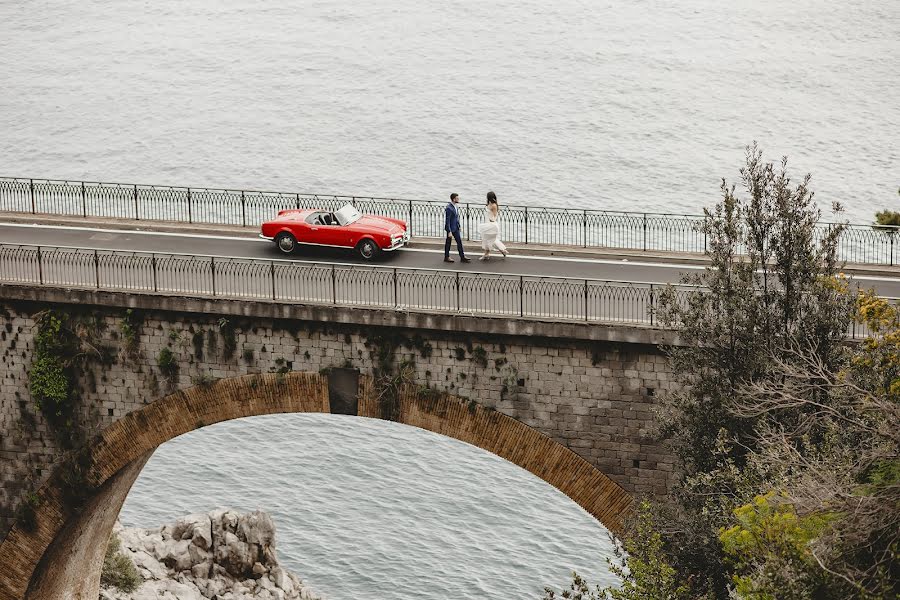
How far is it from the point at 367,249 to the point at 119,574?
1237cm

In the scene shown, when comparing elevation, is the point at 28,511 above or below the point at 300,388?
below

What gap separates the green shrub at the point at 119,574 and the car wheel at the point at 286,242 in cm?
1053

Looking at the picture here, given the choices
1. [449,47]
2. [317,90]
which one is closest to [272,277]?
[317,90]

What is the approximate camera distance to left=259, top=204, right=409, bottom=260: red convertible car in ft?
98.4

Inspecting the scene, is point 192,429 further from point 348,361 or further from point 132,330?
point 348,361

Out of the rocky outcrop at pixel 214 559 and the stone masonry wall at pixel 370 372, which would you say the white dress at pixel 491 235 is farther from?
the rocky outcrop at pixel 214 559

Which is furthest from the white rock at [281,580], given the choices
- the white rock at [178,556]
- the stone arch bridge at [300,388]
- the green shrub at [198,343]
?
the green shrub at [198,343]

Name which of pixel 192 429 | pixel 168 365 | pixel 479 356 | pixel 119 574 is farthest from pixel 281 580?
pixel 479 356

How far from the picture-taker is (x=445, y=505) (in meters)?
43.6

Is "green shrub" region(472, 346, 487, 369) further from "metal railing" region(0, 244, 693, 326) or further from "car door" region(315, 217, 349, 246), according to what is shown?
"car door" region(315, 217, 349, 246)

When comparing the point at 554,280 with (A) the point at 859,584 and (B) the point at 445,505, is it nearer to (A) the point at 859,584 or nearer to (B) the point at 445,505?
(A) the point at 859,584

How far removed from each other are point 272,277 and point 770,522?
1315 centimetres

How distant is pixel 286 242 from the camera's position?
1202 inches

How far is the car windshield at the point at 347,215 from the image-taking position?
100 ft
